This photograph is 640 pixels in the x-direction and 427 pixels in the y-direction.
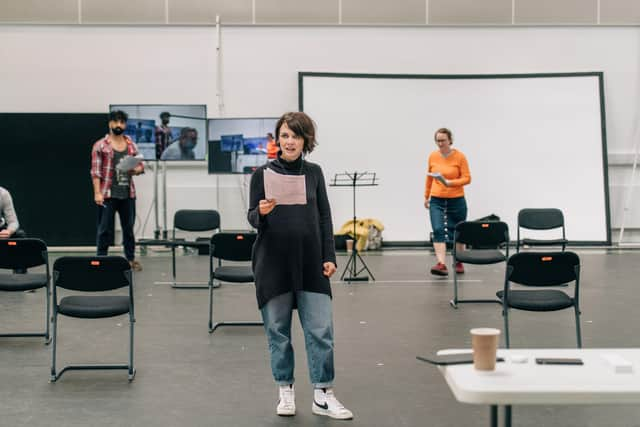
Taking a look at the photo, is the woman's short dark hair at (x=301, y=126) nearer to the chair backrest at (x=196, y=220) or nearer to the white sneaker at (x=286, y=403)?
the white sneaker at (x=286, y=403)

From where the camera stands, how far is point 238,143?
1081cm

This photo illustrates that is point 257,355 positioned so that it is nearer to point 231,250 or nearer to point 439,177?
point 231,250

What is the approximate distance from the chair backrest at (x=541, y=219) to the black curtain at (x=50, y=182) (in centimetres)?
632

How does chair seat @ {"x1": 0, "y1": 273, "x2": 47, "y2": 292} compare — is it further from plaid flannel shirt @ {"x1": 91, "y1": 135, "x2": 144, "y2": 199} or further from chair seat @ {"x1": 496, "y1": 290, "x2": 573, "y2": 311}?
chair seat @ {"x1": 496, "y1": 290, "x2": 573, "y2": 311}

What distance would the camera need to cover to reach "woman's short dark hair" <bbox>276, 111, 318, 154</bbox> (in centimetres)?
364

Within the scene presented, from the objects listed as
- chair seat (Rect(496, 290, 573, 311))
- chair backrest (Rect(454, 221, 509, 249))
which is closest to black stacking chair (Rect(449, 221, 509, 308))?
chair backrest (Rect(454, 221, 509, 249))

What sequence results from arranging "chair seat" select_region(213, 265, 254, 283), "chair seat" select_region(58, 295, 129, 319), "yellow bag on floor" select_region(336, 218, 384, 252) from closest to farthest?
"chair seat" select_region(58, 295, 129, 319), "chair seat" select_region(213, 265, 254, 283), "yellow bag on floor" select_region(336, 218, 384, 252)

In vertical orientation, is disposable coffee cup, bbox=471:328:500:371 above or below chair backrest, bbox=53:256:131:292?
below

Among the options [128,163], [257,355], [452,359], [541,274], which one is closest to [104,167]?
[128,163]

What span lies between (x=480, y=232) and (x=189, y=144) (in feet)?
16.9

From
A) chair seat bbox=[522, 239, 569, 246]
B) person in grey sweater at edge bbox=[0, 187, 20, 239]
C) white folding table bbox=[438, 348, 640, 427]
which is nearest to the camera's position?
white folding table bbox=[438, 348, 640, 427]

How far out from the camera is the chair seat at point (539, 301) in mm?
4891

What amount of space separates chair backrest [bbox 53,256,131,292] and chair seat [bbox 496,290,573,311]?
2.43 meters

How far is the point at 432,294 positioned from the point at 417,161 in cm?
442
